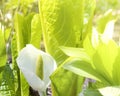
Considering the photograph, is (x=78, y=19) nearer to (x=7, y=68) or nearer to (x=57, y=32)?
(x=57, y=32)

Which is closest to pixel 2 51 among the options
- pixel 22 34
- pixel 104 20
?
pixel 22 34

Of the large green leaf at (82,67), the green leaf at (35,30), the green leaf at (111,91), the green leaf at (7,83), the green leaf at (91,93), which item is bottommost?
the green leaf at (7,83)

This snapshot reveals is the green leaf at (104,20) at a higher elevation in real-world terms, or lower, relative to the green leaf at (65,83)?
higher

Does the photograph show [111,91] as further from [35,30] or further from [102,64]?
[35,30]

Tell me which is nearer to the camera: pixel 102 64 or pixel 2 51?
pixel 102 64

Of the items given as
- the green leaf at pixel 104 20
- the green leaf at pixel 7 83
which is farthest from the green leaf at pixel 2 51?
the green leaf at pixel 104 20

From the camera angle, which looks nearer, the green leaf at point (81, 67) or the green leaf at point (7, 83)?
the green leaf at point (81, 67)

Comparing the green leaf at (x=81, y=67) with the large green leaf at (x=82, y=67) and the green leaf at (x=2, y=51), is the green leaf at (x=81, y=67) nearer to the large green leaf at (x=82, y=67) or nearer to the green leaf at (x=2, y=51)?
the large green leaf at (x=82, y=67)
